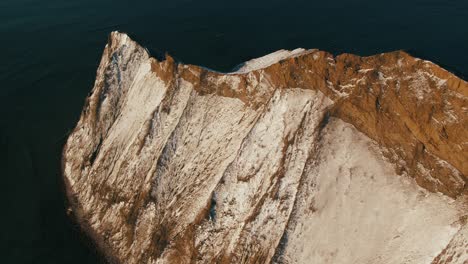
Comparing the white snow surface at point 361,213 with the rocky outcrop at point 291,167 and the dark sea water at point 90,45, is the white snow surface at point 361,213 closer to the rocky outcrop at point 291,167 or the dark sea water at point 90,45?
the rocky outcrop at point 291,167

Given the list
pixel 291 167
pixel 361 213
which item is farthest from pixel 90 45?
pixel 361 213

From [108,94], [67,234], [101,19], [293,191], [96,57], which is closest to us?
[293,191]

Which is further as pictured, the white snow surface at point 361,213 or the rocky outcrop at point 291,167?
the rocky outcrop at point 291,167

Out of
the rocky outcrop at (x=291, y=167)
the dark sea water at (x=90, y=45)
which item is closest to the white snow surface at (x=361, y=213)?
the rocky outcrop at (x=291, y=167)

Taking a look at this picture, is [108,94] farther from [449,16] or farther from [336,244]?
[449,16]

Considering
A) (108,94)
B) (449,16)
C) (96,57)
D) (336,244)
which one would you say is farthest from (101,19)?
(336,244)

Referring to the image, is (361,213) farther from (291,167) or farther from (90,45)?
(90,45)

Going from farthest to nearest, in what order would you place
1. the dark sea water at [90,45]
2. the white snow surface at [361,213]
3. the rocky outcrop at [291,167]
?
the dark sea water at [90,45]
the rocky outcrop at [291,167]
the white snow surface at [361,213]
